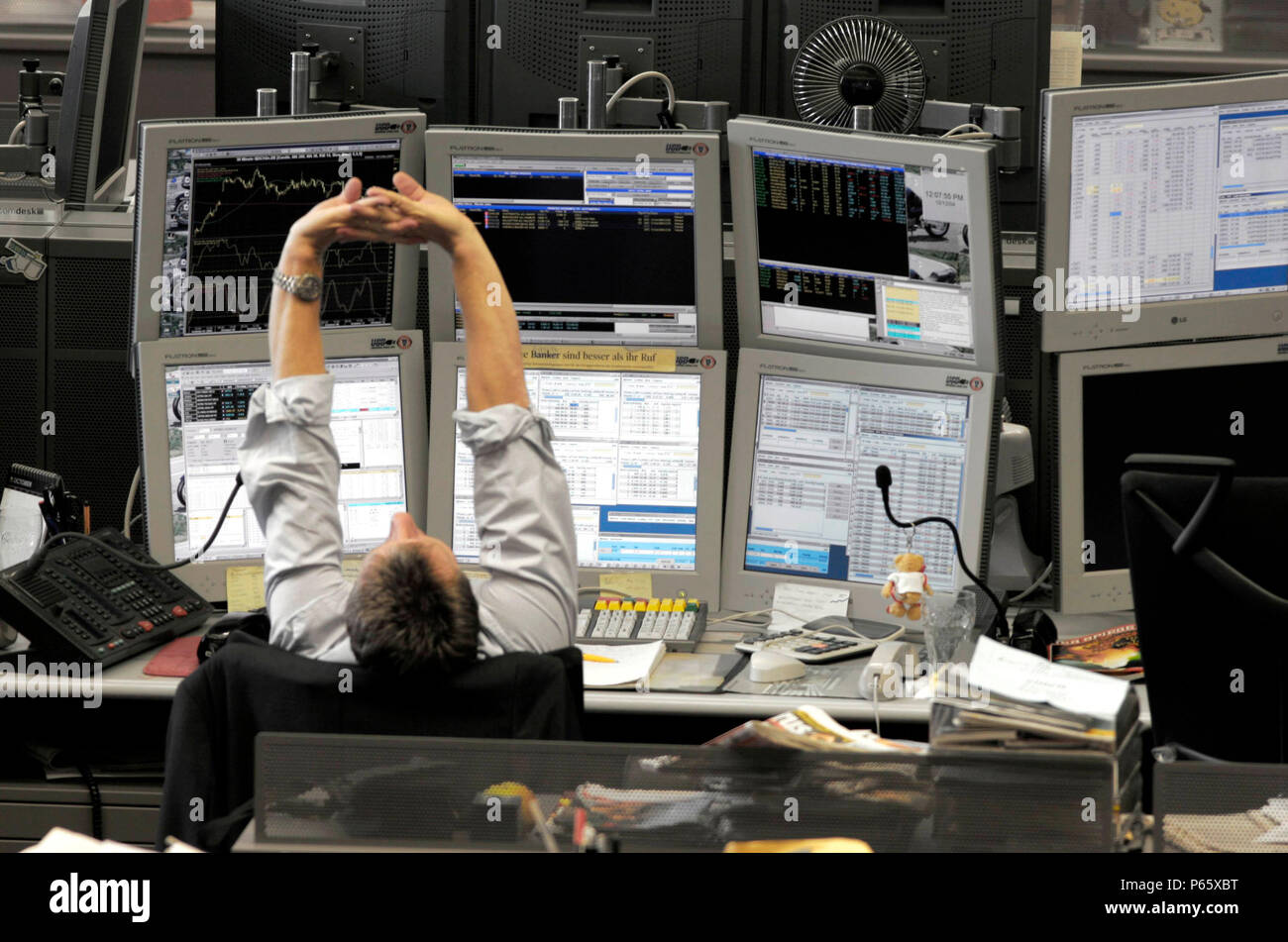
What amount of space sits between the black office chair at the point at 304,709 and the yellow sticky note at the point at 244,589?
88 cm

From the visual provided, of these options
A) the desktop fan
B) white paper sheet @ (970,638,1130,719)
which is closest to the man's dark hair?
white paper sheet @ (970,638,1130,719)

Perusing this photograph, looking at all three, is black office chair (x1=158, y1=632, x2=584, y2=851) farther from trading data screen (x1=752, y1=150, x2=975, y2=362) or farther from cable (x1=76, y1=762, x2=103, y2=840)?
trading data screen (x1=752, y1=150, x2=975, y2=362)

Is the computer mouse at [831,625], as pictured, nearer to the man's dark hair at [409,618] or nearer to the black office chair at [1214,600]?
the black office chair at [1214,600]

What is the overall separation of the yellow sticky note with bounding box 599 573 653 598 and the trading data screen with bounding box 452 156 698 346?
402 mm

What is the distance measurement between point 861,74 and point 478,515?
1408 mm

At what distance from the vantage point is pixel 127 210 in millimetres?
2930

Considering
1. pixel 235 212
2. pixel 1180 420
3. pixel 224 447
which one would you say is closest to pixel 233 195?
pixel 235 212

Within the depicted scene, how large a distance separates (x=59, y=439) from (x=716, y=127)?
1.41 meters

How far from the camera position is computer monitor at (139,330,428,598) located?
2.57 m

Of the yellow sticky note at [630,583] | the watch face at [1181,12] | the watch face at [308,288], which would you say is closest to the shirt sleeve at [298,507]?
the watch face at [308,288]

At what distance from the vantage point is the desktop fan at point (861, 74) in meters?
2.83
